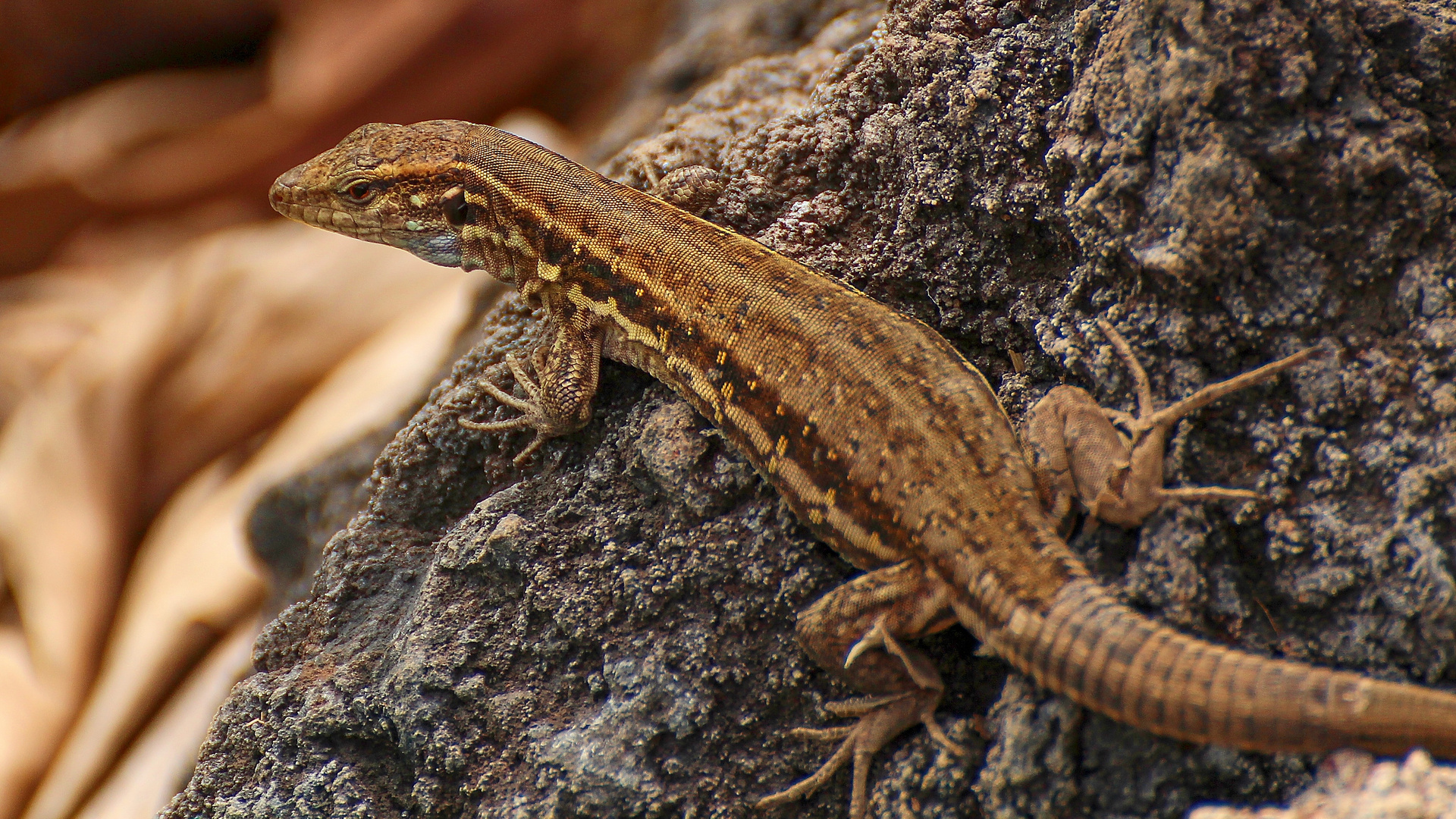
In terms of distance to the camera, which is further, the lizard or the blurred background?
the blurred background

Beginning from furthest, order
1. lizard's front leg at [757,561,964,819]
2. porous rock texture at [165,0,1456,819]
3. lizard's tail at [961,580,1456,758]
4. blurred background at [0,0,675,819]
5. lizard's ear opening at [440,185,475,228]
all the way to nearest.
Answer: blurred background at [0,0,675,819] < lizard's ear opening at [440,185,475,228] < lizard's front leg at [757,561,964,819] < porous rock texture at [165,0,1456,819] < lizard's tail at [961,580,1456,758]

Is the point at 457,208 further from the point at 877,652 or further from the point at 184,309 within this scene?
the point at 184,309

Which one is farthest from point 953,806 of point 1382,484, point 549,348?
point 549,348

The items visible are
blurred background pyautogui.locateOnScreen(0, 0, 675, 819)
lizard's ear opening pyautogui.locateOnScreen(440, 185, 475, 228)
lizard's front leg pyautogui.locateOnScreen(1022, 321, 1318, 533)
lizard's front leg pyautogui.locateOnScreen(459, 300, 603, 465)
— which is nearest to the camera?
lizard's front leg pyautogui.locateOnScreen(1022, 321, 1318, 533)

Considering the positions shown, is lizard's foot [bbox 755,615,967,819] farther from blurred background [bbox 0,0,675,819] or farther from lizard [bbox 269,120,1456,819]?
blurred background [bbox 0,0,675,819]

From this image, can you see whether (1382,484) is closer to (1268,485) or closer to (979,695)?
(1268,485)

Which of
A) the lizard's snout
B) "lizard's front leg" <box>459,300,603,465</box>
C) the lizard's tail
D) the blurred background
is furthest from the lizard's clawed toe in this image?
the blurred background

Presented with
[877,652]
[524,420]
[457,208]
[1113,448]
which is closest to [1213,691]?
[1113,448]

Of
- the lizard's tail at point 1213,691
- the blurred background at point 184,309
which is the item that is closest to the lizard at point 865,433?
the lizard's tail at point 1213,691

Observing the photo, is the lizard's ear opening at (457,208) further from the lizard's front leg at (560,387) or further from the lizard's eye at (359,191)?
the lizard's front leg at (560,387)
